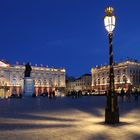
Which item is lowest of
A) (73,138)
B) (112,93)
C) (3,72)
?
(73,138)

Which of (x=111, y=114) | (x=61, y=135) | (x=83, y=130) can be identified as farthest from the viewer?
(x=111, y=114)

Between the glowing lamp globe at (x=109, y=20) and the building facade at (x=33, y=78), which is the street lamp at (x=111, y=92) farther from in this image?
the building facade at (x=33, y=78)

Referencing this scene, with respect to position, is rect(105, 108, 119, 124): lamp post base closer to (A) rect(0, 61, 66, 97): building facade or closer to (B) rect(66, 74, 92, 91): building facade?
(A) rect(0, 61, 66, 97): building facade

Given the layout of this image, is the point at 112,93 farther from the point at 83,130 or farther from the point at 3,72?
the point at 3,72

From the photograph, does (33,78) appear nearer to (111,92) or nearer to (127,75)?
(127,75)

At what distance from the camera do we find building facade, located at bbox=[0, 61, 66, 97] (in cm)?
12925

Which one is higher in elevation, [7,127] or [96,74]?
[96,74]

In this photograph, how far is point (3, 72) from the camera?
427 ft

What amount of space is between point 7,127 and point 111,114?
3.50 meters

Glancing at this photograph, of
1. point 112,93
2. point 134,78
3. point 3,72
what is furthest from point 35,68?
point 112,93

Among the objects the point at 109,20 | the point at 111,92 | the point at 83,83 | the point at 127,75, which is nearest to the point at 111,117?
the point at 111,92

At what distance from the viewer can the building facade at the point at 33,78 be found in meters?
129

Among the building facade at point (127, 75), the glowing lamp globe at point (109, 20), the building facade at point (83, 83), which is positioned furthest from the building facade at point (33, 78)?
the glowing lamp globe at point (109, 20)

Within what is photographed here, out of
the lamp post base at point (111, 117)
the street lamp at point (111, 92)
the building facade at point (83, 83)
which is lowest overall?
the lamp post base at point (111, 117)
